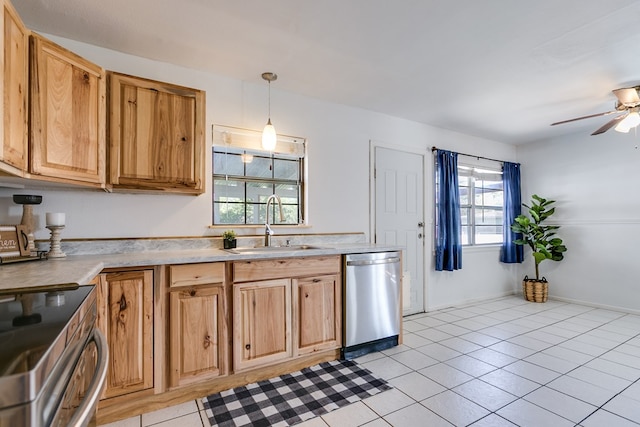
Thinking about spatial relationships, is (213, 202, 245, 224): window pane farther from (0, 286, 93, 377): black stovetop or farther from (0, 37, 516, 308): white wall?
(0, 286, 93, 377): black stovetop

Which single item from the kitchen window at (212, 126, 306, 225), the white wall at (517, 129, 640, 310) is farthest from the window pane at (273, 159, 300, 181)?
the white wall at (517, 129, 640, 310)

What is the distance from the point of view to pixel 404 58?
250cm

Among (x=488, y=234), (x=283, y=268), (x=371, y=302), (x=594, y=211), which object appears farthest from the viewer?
(x=488, y=234)

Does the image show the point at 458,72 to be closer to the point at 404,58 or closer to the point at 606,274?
the point at 404,58

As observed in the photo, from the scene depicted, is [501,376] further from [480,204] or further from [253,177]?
[480,204]

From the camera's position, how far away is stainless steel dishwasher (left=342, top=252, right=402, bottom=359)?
270 cm

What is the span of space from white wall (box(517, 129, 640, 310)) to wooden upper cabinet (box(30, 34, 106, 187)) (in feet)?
18.6

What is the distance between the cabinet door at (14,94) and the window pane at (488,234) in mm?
5174

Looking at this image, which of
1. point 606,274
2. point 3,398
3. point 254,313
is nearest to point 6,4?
point 3,398

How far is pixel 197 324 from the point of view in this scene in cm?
206

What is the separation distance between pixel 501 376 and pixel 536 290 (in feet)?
9.66

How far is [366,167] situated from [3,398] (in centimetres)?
345

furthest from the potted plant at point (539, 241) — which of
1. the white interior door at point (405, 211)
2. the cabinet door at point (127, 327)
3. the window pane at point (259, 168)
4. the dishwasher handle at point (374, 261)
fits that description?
the cabinet door at point (127, 327)

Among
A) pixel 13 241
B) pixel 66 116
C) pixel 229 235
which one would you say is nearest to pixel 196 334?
pixel 229 235
